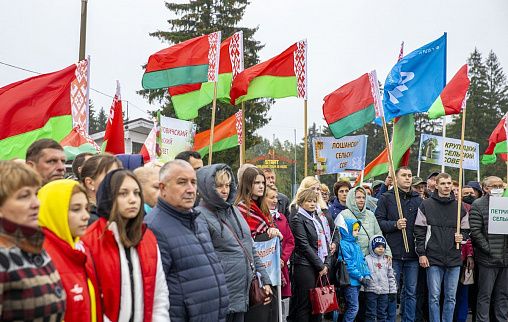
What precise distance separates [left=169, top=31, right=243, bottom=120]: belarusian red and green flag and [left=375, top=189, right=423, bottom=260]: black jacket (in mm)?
3281

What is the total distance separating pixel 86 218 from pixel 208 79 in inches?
254

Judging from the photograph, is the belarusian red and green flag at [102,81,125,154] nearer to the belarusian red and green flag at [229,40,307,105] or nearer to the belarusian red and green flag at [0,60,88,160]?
the belarusian red and green flag at [0,60,88,160]

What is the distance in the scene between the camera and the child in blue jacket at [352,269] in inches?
334

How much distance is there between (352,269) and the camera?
8477 millimetres

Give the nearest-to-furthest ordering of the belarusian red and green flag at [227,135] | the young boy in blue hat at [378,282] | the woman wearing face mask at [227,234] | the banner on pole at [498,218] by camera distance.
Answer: the woman wearing face mask at [227,234], the young boy in blue hat at [378,282], the banner on pole at [498,218], the belarusian red and green flag at [227,135]

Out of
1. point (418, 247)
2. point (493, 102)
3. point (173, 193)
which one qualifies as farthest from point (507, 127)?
point (493, 102)

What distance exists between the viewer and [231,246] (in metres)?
5.41

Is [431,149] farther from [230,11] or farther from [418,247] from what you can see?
[230,11]

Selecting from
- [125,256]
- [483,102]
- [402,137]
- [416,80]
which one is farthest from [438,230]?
[483,102]

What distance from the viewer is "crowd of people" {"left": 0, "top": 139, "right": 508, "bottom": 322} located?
117 inches

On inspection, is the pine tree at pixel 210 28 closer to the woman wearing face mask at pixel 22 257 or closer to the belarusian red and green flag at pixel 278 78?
the belarusian red and green flag at pixel 278 78

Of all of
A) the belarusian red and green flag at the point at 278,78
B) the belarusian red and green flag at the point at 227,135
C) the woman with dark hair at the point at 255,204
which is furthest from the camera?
the belarusian red and green flag at the point at 227,135

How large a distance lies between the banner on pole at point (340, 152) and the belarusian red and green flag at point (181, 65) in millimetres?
3761

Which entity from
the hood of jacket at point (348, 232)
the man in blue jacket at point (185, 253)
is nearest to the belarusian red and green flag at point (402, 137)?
the hood of jacket at point (348, 232)
